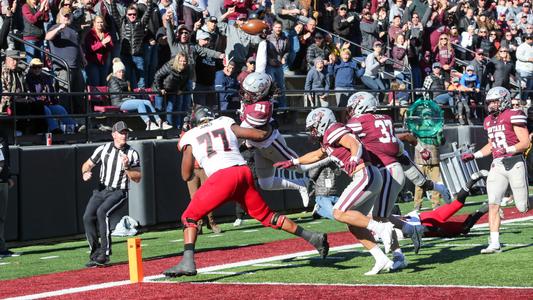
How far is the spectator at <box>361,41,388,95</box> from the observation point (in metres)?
22.3

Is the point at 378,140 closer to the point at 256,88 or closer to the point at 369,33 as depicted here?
the point at 256,88

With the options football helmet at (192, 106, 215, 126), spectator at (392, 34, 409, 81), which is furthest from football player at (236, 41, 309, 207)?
spectator at (392, 34, 409, 81)

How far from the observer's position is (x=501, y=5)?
99.2 feet

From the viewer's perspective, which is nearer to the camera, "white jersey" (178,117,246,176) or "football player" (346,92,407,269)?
"white jersey" (178,117,246,176)

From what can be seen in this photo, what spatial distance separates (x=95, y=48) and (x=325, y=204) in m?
4.44

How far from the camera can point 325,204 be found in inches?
672

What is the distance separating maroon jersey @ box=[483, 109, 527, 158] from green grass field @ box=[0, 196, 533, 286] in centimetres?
115

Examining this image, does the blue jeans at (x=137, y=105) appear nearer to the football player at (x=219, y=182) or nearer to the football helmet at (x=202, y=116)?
the football helmet at (x=202, y=116)

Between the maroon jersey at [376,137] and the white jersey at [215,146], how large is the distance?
1338mm

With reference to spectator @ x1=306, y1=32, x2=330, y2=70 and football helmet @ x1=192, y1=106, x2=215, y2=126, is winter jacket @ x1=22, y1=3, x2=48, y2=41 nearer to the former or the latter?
spectator @ x1=306, y1=32, x2=330, y2=70

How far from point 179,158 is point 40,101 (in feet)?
8.17

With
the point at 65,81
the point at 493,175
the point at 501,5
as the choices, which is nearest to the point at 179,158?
the point at 65,81

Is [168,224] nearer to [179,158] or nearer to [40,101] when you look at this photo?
[179,158]

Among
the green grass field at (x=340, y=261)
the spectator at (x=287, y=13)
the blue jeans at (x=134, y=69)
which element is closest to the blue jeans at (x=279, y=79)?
the blue jeans at (x=134, y=69)
